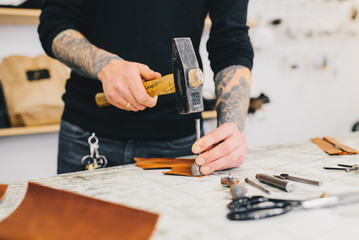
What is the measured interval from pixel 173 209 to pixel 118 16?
0.81m

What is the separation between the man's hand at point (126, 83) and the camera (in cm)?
88

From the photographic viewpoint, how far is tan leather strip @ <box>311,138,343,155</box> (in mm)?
1089

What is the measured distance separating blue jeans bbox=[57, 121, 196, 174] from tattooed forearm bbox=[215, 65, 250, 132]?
0.23 metres

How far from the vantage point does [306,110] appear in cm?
318

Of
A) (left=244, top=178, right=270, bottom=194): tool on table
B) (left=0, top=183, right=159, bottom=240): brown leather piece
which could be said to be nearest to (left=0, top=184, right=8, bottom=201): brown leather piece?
(left=0, top=183, right=159, bottom=240): brown leather piece

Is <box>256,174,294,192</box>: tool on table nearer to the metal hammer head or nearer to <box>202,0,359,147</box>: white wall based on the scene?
the metal hammer head

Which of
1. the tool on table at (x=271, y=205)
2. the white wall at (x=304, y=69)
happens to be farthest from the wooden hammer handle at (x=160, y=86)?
the white wall at (x=304, y=69)

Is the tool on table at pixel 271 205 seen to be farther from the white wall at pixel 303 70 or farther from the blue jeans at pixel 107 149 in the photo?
the white wall at pixel 303 70

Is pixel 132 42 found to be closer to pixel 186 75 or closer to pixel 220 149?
pixel 186 75

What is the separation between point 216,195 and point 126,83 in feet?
1.30

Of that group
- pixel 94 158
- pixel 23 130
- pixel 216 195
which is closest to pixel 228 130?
pixel 216 195

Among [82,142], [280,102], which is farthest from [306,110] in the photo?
[82,142]

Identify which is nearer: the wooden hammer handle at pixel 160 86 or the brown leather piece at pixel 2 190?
the brown leather piece at pixel 2 190

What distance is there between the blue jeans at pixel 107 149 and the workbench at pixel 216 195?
0.56 feet
